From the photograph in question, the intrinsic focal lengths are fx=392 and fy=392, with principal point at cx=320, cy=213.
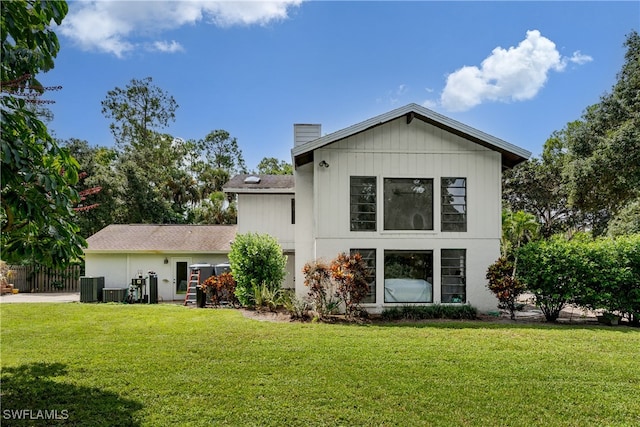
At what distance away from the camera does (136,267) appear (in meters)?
18.7

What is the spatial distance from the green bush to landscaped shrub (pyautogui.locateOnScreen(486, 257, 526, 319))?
6926 millimetres

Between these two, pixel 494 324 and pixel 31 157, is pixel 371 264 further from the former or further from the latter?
pixel 31 157

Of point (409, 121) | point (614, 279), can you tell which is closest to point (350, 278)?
point (409, 121)

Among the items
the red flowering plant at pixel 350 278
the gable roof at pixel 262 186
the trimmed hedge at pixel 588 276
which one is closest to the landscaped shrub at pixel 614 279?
the trimmed hedge at pixel 588 276

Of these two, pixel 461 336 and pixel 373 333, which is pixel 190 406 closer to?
pixel 373 333

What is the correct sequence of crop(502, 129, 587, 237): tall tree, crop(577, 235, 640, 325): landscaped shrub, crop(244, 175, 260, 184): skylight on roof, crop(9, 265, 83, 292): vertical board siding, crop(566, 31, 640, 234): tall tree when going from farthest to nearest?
crop(502, 129, 587, 237): tall tree, crop(9, 265, 83, 292): vertical board siding, crop(244, 175, 260, 184): skylight on roof, crop(566, 31, 640, 234): tall tree, crop(577, 235, 640, 325): landscaped shrub

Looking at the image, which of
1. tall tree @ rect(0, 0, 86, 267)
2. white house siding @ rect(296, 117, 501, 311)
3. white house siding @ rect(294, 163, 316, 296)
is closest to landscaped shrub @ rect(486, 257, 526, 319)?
white house siding @ rect(296, 117, 501, 311)

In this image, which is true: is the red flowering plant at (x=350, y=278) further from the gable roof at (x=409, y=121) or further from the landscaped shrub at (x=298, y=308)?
the gable roof at (x=409, y=121)

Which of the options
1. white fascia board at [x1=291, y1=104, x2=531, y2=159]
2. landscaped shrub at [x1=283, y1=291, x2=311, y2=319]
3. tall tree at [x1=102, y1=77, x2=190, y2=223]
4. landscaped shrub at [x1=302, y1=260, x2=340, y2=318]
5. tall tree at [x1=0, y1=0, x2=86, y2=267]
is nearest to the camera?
tall tree at [x1=0, y1=0, x2=86, y2=267]

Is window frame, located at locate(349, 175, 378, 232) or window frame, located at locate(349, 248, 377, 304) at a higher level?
window frame, located at locate(349, 175, 378, 232)

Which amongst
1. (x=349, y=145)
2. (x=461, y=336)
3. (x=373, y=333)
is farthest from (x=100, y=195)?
(x=461, y=336)

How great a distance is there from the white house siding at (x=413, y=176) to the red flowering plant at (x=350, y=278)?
141 centimetres

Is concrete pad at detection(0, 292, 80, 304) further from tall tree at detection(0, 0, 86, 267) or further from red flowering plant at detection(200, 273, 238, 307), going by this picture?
tall tree at detection(0, 0, 86, 267)

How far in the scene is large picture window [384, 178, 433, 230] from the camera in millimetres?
12672
